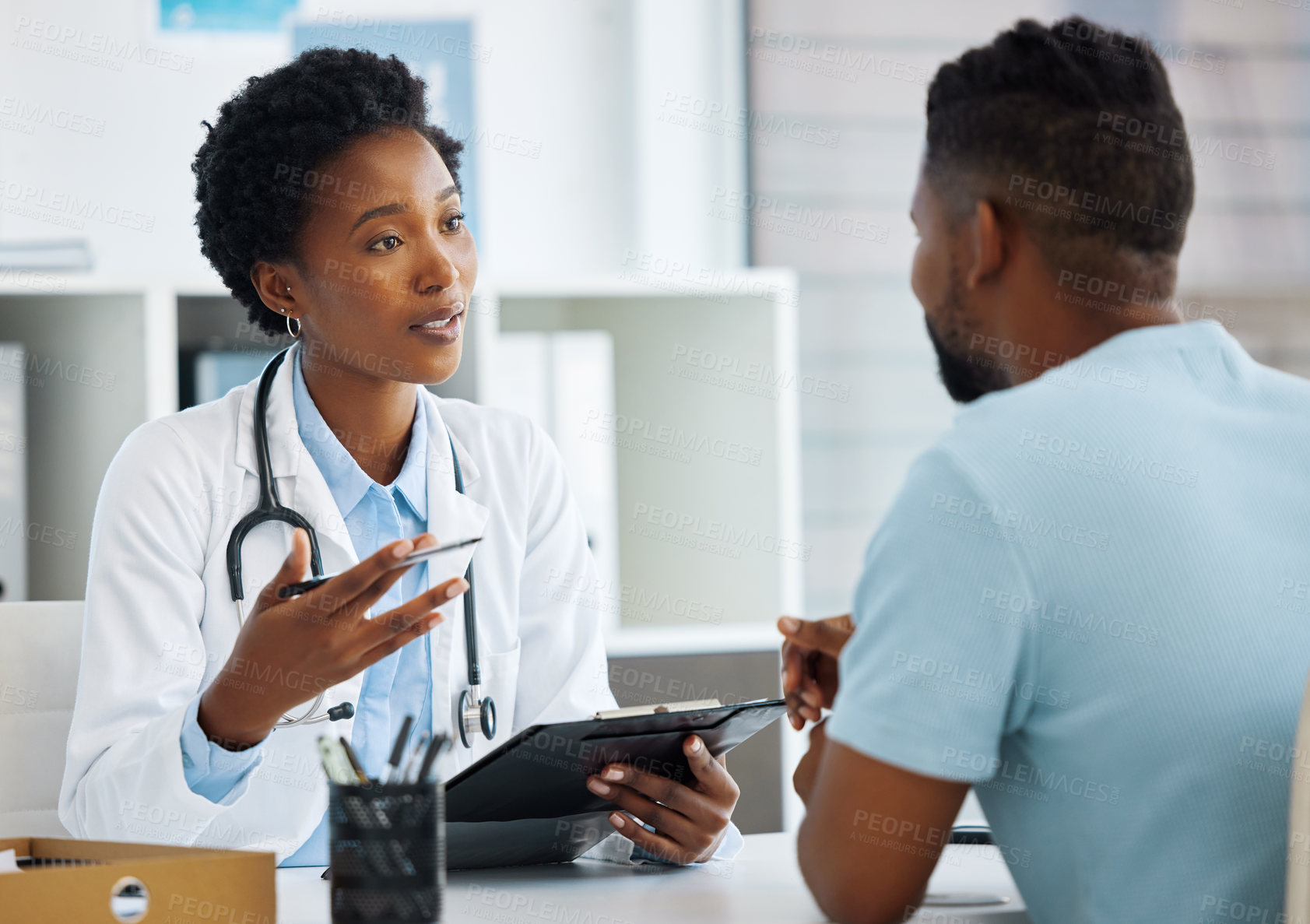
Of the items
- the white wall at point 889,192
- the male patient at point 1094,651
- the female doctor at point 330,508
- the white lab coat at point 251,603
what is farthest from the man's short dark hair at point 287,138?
the white wall at point 889,192

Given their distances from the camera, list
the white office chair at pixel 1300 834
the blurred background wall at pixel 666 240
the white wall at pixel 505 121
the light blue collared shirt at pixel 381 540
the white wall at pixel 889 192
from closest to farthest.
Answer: the white office chair at pixel 1300 834, the light blue collared shirt at pixel 381 540, the blurred background wall at pixel 666 240, the white wall at pixel 505 121, the white wall at pixel 889 192

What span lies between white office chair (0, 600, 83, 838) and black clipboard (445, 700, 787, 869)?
0.53 m

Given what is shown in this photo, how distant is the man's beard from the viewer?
0.98 metres

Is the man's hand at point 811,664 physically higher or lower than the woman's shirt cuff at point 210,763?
higher

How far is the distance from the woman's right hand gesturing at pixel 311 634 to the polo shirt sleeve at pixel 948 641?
0.36 metres

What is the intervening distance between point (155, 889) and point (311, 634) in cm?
30

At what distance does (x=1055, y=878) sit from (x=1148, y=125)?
55 centimetres

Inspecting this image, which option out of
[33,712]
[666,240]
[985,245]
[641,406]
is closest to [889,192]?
[666,240]

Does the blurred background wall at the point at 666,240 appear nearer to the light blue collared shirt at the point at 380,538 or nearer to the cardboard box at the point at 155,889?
the light blue collared shirt at the point at 380,538

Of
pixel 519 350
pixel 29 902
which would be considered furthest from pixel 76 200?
pixel 29 902

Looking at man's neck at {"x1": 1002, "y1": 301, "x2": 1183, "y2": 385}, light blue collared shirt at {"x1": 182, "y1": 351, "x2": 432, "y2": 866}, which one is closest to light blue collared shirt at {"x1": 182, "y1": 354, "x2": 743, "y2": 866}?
light blue collared shirt at {"x1": 182, "y1": 351, "x2": 432, "y2": 866}

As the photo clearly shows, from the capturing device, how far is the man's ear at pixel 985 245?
0.94 metres

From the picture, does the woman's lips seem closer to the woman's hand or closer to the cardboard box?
the woman's hand

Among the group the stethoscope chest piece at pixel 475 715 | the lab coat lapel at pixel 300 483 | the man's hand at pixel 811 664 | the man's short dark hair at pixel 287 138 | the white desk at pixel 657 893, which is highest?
the man's short dark hair at pixel 287 138
